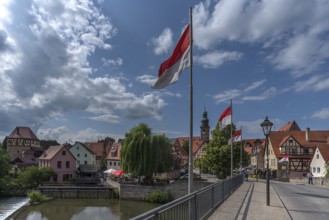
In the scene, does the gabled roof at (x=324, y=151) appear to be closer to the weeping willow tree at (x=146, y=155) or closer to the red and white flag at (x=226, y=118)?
the weeping willow tree at (x=146, y=155)

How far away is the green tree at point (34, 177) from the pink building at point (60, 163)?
12.1 feet

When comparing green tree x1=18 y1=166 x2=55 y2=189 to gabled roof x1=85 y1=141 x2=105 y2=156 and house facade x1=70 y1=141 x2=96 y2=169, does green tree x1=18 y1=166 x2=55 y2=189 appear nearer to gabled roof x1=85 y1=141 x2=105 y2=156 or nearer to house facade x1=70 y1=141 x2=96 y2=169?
house facade x1=70 y1=141 x2=96 y2=169

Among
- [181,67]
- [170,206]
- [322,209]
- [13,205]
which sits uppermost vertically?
[181,67]

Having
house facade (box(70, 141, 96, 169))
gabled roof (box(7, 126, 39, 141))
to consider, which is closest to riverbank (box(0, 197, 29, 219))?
house facade (box(70, 141, 96, 169))

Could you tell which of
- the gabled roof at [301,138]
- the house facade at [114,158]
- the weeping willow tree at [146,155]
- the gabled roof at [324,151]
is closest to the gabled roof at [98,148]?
the house facade at [114,158]

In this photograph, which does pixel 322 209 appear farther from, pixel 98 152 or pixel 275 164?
pixel 98 152

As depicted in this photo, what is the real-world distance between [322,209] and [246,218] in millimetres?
5228

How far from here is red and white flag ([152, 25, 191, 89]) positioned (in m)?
11.1

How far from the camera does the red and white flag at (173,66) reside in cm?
1105

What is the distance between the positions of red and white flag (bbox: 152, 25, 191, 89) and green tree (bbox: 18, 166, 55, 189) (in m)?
58.7

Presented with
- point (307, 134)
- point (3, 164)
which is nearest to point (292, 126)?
point (307, 134)

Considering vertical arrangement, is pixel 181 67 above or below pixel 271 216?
above

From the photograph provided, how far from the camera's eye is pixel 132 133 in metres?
54.8

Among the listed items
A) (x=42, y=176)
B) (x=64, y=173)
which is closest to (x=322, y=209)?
(x=42, y=176)
